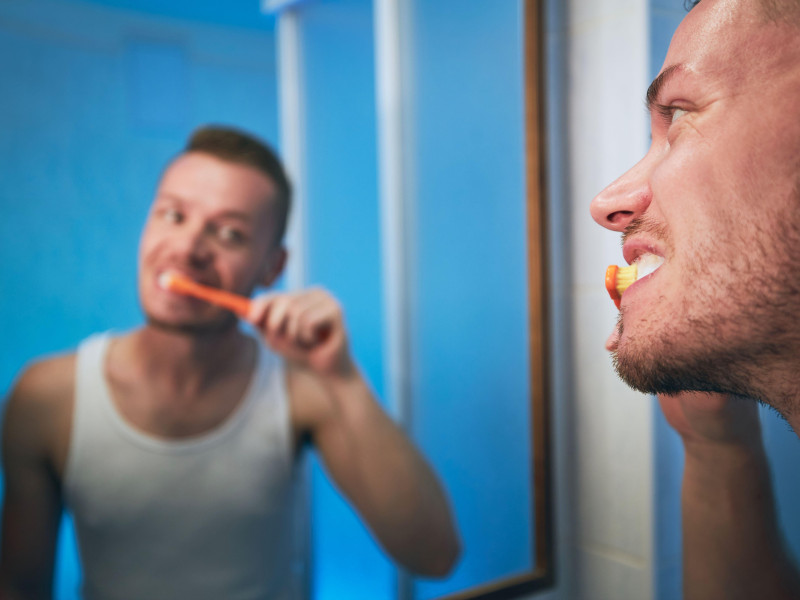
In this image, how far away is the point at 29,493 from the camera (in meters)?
0.67

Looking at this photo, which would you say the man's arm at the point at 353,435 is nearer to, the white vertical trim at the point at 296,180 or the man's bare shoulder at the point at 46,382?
the white vertical trim at the point at 296,180

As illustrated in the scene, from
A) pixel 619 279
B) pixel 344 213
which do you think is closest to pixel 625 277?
pixel 619 279

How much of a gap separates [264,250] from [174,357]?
167mm

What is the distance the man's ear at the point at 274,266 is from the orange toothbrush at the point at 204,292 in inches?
1.7

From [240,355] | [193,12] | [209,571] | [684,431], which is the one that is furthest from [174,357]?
[684,431]

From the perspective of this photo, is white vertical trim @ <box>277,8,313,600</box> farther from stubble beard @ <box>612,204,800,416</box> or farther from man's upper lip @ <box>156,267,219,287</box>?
stubble beard @ <box>612,204,800,416</box>

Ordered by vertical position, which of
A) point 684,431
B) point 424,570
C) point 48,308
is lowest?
point 424,570

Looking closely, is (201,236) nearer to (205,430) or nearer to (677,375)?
(205,430)

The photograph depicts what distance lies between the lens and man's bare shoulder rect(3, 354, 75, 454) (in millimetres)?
665

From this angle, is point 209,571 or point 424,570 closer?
point 209,571

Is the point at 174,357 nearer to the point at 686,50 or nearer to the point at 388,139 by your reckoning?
the point at 388,139

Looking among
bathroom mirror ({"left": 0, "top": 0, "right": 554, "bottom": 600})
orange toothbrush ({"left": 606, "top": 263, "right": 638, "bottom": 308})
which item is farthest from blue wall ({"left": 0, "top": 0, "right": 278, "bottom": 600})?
orange toothbrush ({"left": 606, "top": 263, "right": 638, "bottom": 308})

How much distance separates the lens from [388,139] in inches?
36.8

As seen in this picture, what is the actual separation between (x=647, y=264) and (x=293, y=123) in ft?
1.95
